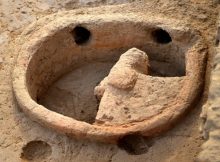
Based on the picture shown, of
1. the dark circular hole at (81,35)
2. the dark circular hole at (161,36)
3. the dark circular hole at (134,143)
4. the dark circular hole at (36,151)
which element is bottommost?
the dark circular hole at (36,151)

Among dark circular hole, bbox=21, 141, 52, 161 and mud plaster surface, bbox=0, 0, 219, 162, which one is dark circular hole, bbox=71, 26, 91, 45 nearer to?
mud plaster surface, bbox=0, 0, 219, 162

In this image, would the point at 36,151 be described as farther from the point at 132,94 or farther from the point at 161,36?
the point at 161,36

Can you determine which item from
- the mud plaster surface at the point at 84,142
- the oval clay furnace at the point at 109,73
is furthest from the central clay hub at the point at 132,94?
the mud plaster surface at the point at 84,142

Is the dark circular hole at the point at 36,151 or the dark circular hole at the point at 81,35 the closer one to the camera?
the dark circular hole at the point at 36,151

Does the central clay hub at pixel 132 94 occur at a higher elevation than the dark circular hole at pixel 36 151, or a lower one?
higher

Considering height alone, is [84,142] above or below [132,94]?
below

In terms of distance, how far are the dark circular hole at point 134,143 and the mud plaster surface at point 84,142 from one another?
29 millimetres

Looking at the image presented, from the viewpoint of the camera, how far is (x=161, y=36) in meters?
3.25

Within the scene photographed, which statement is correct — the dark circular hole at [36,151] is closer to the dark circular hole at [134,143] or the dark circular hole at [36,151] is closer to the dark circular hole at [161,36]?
the dark circular hole at [134,143]

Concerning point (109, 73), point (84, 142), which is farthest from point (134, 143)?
point (109, 73)

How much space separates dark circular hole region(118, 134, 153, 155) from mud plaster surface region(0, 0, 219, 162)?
3cm

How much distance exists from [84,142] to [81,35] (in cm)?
77

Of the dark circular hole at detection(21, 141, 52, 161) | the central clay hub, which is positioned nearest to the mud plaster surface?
the dark circular hole at detection(21, 141, 52, 161)

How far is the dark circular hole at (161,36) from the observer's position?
3223 mm
